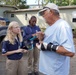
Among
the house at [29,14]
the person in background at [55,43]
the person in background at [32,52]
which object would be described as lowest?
the house at [29,14]

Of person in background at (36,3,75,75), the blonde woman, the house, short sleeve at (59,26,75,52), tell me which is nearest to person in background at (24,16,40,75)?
the blonde woman

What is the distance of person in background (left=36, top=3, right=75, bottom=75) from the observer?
3.53m

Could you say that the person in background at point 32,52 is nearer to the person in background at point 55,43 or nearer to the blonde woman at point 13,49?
the blonde woman at point 13,49

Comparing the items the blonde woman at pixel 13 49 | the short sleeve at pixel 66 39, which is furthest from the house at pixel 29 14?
the short sleeve at pixel 66 39

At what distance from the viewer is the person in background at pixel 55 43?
3527 millimetres

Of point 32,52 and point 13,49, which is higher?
point 13,49

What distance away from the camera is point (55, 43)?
11.9 ft

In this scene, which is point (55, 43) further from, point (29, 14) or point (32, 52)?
point (29, 14)

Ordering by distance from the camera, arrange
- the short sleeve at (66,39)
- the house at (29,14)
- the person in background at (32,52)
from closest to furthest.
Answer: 1. the short sleeve at (66,39)
2. the person in background at (32,52)
3. the house at (29,14)

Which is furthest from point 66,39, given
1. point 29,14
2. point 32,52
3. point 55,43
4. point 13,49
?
point 29,14

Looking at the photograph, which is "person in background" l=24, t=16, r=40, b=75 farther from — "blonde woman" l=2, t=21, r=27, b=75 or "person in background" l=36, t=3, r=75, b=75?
"person in background" l=36, t=3, r=75, b=75

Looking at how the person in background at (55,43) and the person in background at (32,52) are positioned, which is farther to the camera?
the person in background at (32,52)

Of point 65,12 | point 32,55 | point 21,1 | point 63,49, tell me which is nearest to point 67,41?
point 63,49

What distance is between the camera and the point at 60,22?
3650 mm
